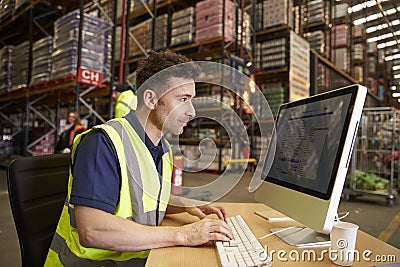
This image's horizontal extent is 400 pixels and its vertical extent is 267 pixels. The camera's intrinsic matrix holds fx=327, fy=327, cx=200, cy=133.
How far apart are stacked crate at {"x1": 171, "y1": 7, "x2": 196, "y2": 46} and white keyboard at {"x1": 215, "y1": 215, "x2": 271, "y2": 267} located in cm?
538

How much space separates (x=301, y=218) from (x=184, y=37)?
545 cm

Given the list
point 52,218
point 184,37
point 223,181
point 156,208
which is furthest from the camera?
point 184,37

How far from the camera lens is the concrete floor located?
2.32 meters

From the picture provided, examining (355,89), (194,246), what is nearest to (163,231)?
(194,246)

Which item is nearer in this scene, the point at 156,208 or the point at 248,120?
the point at 156,208

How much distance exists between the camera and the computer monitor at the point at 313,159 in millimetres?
844

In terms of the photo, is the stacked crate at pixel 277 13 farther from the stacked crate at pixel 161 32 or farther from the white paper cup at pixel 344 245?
the white paper cup at pixel 344 245

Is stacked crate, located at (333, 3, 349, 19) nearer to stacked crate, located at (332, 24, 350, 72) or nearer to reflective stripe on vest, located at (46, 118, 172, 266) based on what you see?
stacked crate, located at (332, 24, 350, 72)

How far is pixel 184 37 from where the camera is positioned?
5984 millimetres

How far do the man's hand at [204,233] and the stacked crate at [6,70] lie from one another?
7457 millimetres

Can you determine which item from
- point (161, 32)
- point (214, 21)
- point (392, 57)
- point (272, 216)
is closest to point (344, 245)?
point (272, 216)

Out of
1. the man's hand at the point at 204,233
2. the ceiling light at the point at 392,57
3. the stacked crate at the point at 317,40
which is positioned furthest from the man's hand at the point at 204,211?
the ceiling light at the point at 392,57

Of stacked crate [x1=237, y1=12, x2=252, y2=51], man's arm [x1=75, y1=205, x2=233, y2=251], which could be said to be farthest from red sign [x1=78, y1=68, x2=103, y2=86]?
man's arm [x1=75, y1=205, x2=233, y2=251]

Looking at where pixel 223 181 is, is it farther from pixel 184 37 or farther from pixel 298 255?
pixel 184 37
